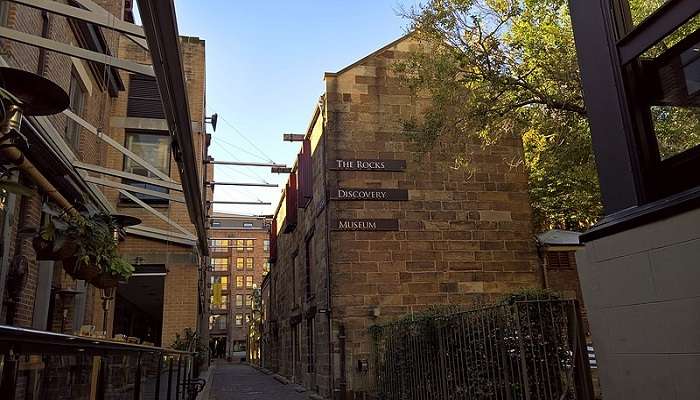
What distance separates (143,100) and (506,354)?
12.3 meters

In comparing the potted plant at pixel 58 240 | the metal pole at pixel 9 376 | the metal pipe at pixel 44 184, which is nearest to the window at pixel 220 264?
the metal pipe at pixel 44 184

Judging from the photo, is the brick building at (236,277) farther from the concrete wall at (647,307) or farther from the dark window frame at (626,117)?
the concrete wall at (647,307)

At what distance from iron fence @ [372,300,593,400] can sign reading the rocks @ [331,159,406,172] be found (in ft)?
16.5

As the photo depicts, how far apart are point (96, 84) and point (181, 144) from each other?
16.5 ft

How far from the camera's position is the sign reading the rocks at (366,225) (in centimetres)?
1244

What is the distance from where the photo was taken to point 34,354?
1589mm

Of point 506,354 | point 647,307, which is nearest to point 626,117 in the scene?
point 647,307

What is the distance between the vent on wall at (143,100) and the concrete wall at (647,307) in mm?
12921

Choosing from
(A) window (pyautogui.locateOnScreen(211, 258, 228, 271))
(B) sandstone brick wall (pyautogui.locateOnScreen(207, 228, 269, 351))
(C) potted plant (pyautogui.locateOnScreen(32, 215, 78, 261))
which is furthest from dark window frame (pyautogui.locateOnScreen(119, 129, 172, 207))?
(A) window (pyautogui.locateOnScreen(211, 258, 228, 271))

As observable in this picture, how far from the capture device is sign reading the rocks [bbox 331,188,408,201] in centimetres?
1259

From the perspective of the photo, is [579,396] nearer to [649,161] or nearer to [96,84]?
[649,161]

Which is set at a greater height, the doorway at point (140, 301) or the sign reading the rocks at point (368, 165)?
the sign reading the rocks at point (368, 165)

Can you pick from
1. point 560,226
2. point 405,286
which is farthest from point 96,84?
point 560,226

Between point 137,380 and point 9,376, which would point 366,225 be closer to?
point 137,380
